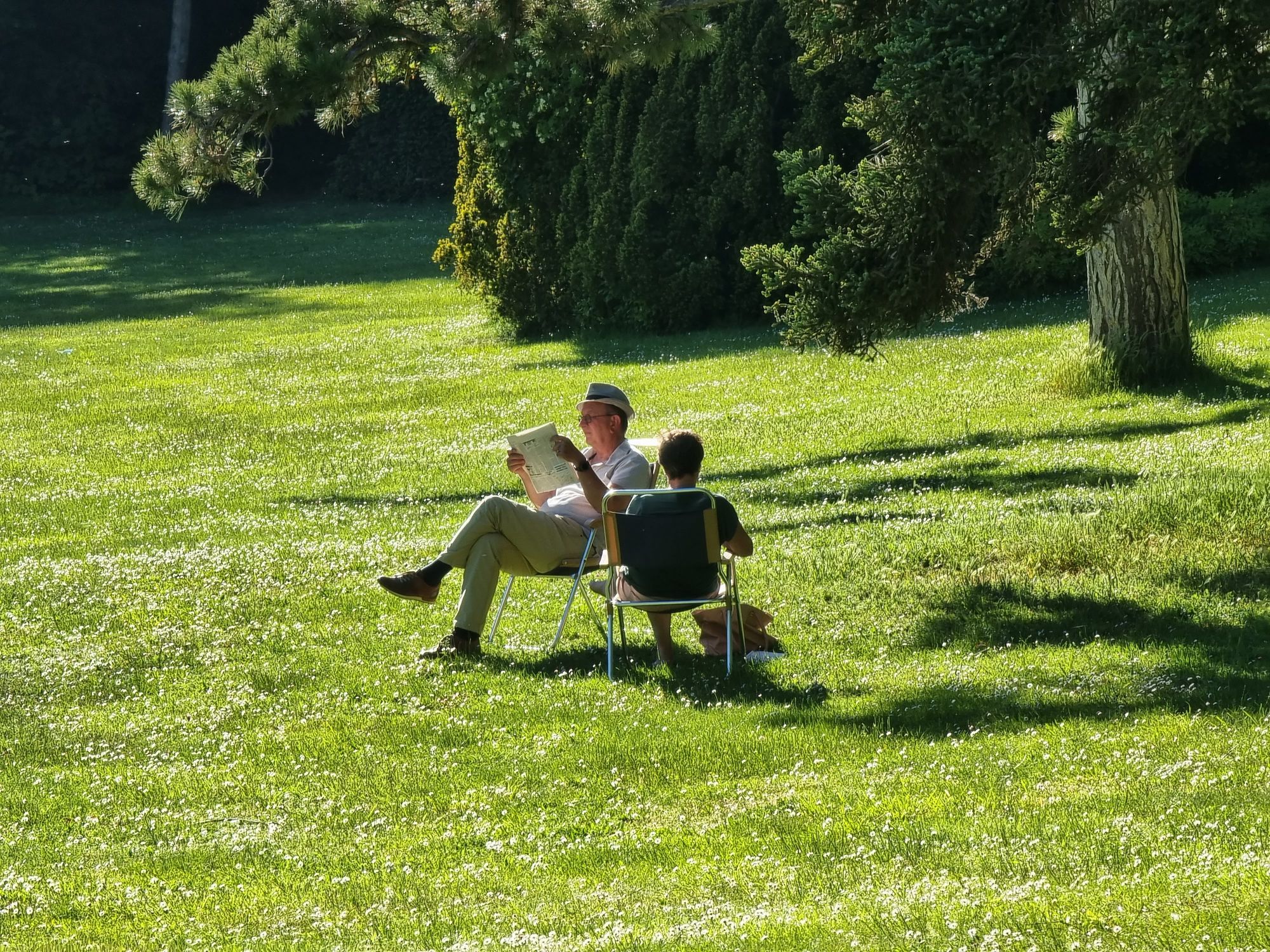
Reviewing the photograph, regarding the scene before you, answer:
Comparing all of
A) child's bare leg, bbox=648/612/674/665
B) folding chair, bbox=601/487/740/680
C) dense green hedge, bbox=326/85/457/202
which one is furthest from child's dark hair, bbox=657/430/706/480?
dense green hedge, bbox=326/85/457/202

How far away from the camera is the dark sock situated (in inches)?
321

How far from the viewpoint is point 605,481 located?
823cm

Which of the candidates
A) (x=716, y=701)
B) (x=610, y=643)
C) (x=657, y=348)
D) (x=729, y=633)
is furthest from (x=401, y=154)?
(x=716, y=701)

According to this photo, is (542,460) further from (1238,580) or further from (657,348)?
(657,348)

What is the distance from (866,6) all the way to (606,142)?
37.5ft

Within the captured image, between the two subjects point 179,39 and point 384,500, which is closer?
point 384,500

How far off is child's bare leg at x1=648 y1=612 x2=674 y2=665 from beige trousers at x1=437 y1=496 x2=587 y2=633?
0.82m

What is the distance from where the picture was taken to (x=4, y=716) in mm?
7668

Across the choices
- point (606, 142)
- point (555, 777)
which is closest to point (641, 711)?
point (555, 777)

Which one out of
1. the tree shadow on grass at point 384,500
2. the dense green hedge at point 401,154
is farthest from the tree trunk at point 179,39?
the tree shadow on grass at point 384,500

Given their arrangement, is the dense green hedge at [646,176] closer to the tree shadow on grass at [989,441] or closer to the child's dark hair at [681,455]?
the tree shadow on grass at [989,441]

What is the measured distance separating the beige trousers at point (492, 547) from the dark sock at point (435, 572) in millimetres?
34

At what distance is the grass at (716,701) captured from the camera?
4.76 metres

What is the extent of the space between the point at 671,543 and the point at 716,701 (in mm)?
740
